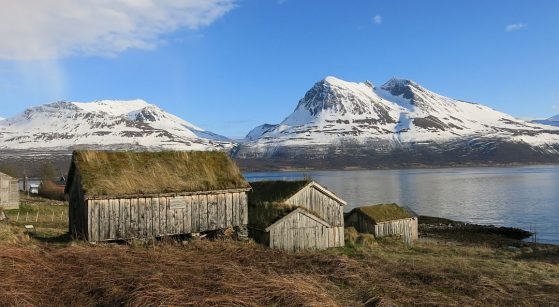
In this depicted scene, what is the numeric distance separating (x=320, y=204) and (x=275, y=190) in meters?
3.65

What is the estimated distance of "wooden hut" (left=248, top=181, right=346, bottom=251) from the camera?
31.2 m

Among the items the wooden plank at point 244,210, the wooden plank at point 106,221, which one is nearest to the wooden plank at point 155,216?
the wooden plank at point 106,221

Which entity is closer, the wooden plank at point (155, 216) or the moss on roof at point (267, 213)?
the wooden plank at point (155, 216)

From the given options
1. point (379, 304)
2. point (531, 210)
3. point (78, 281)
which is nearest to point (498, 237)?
point (531, 210)

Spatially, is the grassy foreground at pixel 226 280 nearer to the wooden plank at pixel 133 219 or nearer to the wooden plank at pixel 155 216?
the wooden plank at pixel 133 219

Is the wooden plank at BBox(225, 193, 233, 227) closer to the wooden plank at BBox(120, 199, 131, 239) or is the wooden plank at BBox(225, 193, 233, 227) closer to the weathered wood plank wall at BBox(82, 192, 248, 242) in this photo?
the weathered wood plank wall at BBox(82, 192, 248, 242)

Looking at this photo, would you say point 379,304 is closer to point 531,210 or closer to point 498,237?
point 498,237

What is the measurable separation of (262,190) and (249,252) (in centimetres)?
1549

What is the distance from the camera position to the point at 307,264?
20922 millimetres

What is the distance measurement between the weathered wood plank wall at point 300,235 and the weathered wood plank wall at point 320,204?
173 cm

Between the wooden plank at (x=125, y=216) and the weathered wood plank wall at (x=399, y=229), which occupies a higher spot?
the wooden plank at (x=125, y=216)

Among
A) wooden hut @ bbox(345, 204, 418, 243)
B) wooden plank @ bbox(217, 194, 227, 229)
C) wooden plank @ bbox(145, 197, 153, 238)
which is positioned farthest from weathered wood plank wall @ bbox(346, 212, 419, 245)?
wooden plank @ bbox(145, 197, 153, 238)

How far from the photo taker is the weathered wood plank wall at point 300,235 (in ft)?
102

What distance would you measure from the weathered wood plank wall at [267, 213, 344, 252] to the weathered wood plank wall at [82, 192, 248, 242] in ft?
10.6
